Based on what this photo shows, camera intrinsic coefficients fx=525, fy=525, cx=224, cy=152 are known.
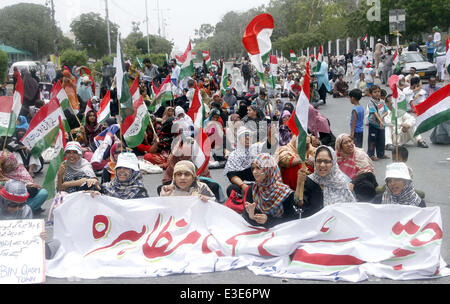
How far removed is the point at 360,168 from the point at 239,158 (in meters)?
1.54

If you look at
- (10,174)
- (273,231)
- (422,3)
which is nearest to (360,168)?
(273,231)

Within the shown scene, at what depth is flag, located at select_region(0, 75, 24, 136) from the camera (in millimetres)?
6252

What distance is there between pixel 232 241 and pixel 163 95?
8757 mm

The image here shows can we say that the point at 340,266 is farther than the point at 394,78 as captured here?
No

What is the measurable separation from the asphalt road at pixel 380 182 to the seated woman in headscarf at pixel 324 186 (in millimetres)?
1037

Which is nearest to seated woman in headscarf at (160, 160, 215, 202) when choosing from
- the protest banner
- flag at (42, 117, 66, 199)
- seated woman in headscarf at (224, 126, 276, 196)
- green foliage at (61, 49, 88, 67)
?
seated woman in headscarf at (224, 126, 276, 196)

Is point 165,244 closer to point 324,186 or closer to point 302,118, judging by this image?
point 324,186

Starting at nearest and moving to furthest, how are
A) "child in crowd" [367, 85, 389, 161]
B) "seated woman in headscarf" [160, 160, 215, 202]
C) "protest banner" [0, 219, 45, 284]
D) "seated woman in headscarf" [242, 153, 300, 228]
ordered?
"protest banner" [0, 219, 45, 284] < "seated woman in headscarf" [242, 153, 300, 228] < "seated woman in headscarf" [160, 160, 215, 202] < "child in crowd" [367, 85, 389, 161]

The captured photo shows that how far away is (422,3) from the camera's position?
31531 millimetres

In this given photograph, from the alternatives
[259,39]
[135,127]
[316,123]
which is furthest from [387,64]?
[135,127]

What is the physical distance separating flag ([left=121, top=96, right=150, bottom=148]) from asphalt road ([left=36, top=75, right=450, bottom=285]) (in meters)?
0.92

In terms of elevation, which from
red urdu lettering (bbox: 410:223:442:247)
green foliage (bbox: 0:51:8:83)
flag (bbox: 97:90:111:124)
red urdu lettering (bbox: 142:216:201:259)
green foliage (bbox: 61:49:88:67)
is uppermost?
green foliage (bbox: 61:49:88:67)

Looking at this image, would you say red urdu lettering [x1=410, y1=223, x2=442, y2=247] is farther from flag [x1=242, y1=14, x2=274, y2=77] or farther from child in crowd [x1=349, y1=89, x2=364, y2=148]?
child in crowd [x1=349, y1=89, x2=364, y2=148]

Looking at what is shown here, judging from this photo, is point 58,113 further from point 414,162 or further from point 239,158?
point 414,162
